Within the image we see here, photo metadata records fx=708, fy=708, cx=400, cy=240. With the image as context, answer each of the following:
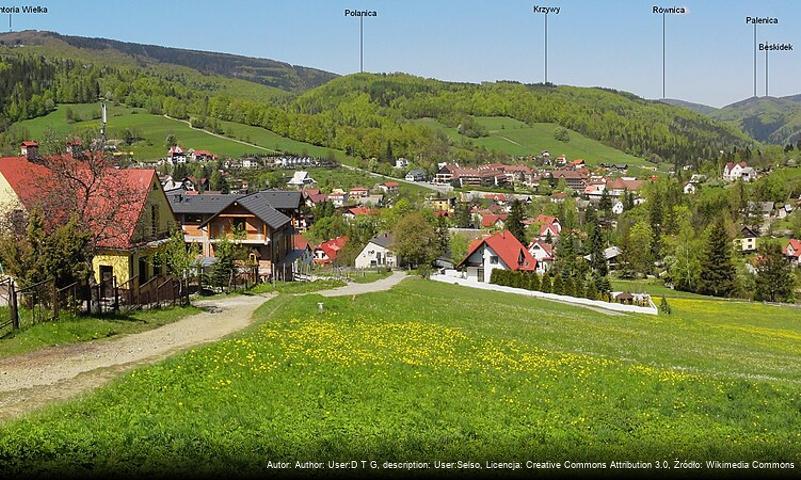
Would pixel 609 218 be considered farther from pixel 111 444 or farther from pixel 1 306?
pixel 111 444

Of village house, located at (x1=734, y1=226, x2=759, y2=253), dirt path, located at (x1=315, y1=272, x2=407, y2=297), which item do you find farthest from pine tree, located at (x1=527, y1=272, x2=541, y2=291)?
village house, located at (x1=734, y1=226, x2=759, y2=253)

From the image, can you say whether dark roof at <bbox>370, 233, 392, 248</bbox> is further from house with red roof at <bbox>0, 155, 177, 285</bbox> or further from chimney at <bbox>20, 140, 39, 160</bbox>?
chimney at <bbox>20, 140, 39, 160</bbox>

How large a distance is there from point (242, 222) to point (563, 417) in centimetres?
4003

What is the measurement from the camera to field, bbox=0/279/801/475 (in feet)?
38.0

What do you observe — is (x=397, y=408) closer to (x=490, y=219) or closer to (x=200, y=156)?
(x=490, y=219)

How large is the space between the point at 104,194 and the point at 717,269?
3497 inches

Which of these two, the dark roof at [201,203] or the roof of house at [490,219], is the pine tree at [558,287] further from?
the roof of house at [490,219]

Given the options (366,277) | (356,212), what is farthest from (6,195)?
(356,212)

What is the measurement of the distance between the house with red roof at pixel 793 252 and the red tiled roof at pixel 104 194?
119874mm

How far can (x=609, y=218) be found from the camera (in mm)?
170375

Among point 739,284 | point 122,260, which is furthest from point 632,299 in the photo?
point 122,260

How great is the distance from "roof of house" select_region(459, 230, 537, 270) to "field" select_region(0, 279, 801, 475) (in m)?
55.2

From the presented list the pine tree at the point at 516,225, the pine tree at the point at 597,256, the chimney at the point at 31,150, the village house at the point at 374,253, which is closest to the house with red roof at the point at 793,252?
the pine tree at the point at 597,256

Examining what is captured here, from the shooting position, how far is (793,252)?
129 metres
